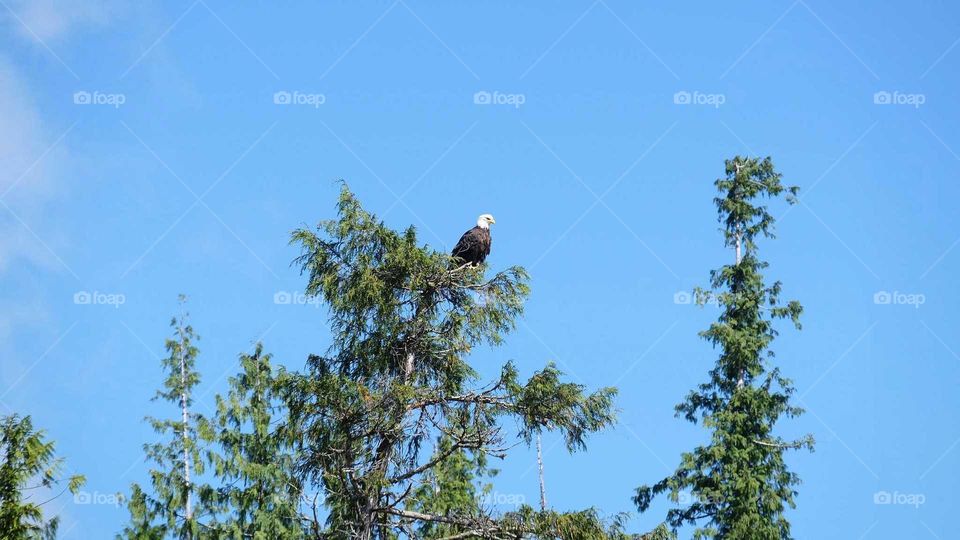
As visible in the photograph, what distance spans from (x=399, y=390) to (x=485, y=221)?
5702 mm

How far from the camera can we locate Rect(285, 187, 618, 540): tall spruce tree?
47.2 feet

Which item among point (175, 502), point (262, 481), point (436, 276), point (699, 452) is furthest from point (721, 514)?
point (436, 276)

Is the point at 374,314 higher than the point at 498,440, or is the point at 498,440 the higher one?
the point at 374,314

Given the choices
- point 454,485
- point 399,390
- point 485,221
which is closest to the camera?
point 399,390

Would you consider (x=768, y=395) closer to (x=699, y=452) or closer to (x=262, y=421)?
(x=699, y=452)

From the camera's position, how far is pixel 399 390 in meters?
14.4

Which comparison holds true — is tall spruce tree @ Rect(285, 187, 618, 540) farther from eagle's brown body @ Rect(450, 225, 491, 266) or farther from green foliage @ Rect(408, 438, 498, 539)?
green foliage @ Rect(408, 438, 498, 539)

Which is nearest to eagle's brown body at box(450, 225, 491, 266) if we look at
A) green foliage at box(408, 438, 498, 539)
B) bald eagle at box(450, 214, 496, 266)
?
bald eagle at box(450, 214, 496, 266)

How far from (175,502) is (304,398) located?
13155 mm

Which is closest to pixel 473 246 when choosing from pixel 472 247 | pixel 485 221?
pixel 472 247

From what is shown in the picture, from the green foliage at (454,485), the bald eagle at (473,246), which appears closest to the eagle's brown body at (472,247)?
the bald eagle at (473,246)

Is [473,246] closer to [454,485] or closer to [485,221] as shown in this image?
[485,221]

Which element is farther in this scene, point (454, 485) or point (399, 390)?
point (454, 485)

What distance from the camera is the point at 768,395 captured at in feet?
88.2
